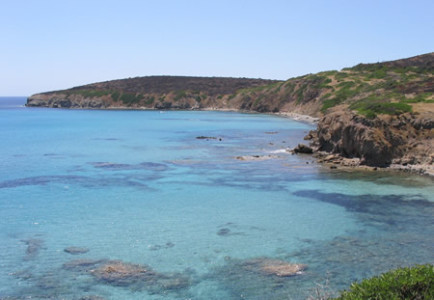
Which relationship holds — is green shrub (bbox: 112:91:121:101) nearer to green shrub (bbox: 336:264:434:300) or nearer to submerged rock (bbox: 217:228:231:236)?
submerged rock (bbox: 217:228:231:236)

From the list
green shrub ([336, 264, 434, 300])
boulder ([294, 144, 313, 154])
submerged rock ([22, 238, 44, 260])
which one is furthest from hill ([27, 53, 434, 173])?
green shrub ([336, 264, 434, 300])

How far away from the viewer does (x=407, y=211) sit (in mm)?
25719

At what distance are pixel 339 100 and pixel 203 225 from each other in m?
77.3

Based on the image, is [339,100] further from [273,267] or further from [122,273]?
[122,273]

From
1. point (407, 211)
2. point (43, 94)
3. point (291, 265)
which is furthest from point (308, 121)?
point (43, 94)

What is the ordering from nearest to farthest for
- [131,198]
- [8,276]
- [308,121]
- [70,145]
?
[8,276], [131,198], [70,145], [308,121]

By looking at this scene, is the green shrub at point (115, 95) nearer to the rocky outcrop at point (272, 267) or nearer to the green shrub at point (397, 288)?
the rocky outcrop at point (272, 267)

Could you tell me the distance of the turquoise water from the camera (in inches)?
653

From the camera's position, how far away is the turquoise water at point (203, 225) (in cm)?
1659

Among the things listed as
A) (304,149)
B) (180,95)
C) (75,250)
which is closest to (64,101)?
(180,95)

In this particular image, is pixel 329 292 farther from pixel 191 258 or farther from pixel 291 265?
pixel 191 258

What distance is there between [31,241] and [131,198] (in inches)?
349

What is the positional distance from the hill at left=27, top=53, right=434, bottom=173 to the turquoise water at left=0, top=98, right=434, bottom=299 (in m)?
4.46

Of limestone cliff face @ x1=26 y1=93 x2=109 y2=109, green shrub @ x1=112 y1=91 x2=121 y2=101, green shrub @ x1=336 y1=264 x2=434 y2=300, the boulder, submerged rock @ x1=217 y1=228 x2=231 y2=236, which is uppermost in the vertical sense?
green shrub @ x1=112 y1=91 x2=121 y2=101
